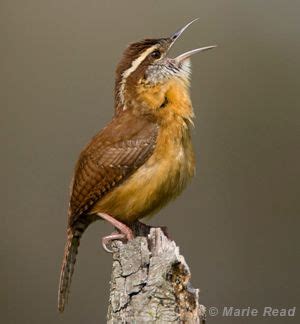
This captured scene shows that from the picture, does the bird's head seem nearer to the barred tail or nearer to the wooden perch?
the barred tail

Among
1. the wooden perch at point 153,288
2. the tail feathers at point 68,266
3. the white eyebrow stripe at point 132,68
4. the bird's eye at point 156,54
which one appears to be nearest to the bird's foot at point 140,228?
the tail feathers at point 68,266

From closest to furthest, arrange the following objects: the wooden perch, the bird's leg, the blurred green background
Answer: the wooden perch
the bird's leg
the blurred green background

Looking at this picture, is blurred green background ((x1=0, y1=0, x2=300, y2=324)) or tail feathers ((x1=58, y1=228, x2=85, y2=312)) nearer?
tail feathers ((x1=58, y1=228, x2=85, y2=312))

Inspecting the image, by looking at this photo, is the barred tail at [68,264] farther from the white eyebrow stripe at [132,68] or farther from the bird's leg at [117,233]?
the white eyebrow stripe at [132,68]

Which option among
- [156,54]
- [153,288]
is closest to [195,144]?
[156,54]

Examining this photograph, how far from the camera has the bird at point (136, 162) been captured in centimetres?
565

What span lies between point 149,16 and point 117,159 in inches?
124

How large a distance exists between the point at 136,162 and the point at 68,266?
0.69 m

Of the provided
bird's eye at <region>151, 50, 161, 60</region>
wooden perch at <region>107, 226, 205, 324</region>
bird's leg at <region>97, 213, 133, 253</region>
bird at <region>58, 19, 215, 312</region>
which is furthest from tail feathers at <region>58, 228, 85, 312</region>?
bird's eye at <region>151, 50, 161, 60</region>

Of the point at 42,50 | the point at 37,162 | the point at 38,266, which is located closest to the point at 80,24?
the point at 42,50

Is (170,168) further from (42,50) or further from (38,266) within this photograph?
(42,50)

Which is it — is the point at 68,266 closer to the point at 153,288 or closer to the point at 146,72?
the point at 146,72

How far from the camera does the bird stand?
565cm

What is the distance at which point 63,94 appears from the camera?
8305 millimetres
